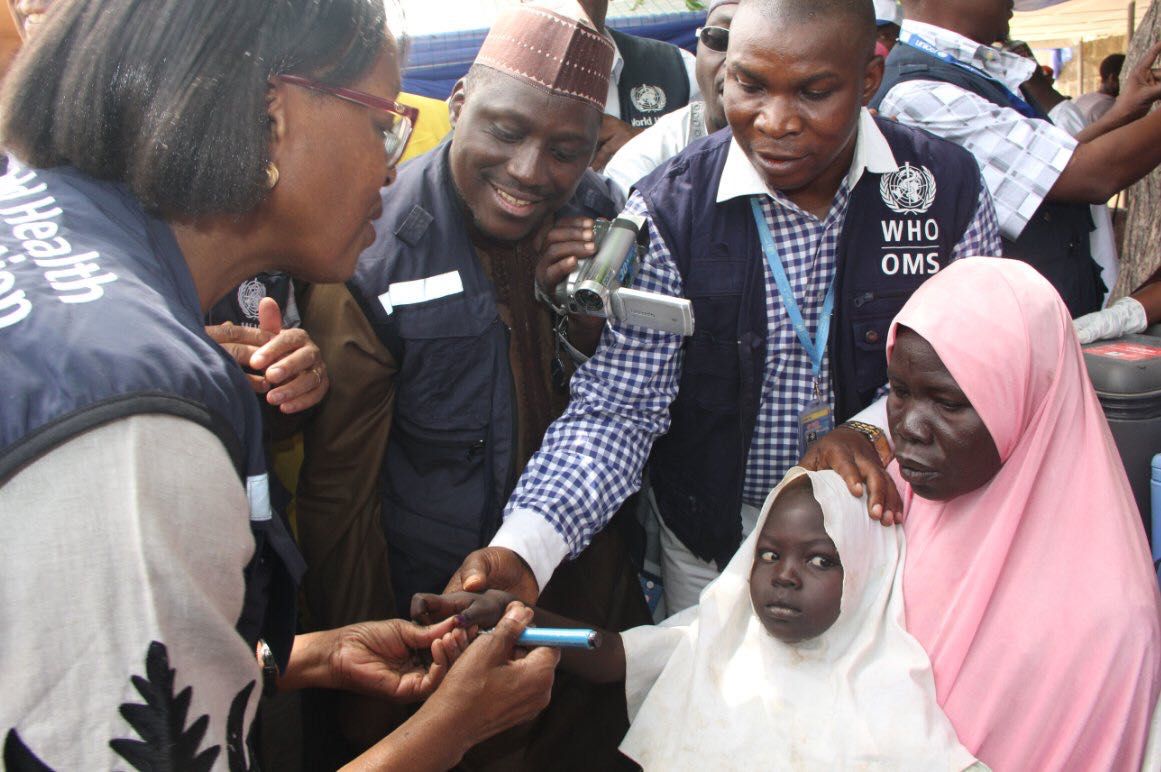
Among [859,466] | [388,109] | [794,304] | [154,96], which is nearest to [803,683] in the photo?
[859,466]

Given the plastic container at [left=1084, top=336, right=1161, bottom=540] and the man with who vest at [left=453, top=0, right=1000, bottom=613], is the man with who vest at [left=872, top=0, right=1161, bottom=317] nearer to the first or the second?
the man with who vest at [left=453, top=0, right=1000, bottom=613]

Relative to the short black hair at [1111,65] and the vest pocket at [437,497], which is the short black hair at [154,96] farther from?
the short black hair at [1111,65]

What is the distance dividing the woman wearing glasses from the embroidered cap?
0.82 m

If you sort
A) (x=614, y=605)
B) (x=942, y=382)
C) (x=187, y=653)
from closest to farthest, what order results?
(x=187, y=653), (x=942, y=382), (x=614, y=605)

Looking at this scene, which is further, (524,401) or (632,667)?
(524,401)

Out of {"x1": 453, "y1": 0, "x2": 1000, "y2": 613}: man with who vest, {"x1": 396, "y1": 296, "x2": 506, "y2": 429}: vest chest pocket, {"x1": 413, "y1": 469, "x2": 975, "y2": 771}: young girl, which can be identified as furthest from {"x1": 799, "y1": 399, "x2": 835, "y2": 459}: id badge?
{"x1": 396, "y1": 296, "x2": 506, "y2": 429}: vest chest pocket

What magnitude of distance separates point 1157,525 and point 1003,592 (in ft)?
2.19

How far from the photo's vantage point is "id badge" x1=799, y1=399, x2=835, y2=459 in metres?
2.57

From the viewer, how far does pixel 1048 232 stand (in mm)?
3248

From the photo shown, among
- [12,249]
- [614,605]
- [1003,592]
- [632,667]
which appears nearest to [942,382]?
[1003,592]

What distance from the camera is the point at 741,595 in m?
2.29

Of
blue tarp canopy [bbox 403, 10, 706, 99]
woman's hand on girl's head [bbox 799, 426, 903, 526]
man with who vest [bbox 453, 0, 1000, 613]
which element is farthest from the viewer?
blue tarp canopy [bbox 403, 10, 706, 99]

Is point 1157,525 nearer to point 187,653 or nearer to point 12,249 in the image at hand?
point 187,653

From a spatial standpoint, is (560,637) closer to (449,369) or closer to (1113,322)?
(449,369)
